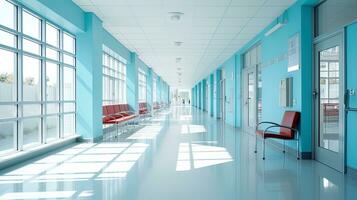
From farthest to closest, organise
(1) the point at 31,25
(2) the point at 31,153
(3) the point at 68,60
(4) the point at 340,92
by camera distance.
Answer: (3) the point at 68,60 → (1) the point at 31,25 → (2) the point at 31,153 → (4) the point at 340,92

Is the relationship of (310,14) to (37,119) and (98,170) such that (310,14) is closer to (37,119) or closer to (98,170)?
(98,170)

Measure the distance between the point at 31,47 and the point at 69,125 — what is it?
226cm

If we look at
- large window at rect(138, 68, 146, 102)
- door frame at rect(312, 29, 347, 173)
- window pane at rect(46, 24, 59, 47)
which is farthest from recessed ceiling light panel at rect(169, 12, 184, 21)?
large window at rect(138, 68, 146, 102)

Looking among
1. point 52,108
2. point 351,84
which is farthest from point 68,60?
point 351,84

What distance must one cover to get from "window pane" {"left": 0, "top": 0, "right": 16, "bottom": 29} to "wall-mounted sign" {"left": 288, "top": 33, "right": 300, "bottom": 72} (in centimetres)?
506

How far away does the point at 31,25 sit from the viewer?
209 inches

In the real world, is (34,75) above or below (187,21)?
below

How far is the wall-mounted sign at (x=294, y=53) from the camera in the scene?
5165mm

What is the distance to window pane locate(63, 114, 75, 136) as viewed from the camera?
6.72 meters

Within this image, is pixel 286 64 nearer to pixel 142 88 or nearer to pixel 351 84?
pixel 351 84

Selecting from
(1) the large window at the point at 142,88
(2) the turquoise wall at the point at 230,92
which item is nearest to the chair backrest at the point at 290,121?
(2) the turquoise wall at the point at 230,92

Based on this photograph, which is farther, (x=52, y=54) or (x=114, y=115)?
(x=114, y=115)

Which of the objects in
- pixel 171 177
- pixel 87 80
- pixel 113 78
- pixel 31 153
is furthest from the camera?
pixel 113 78

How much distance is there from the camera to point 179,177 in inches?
150
